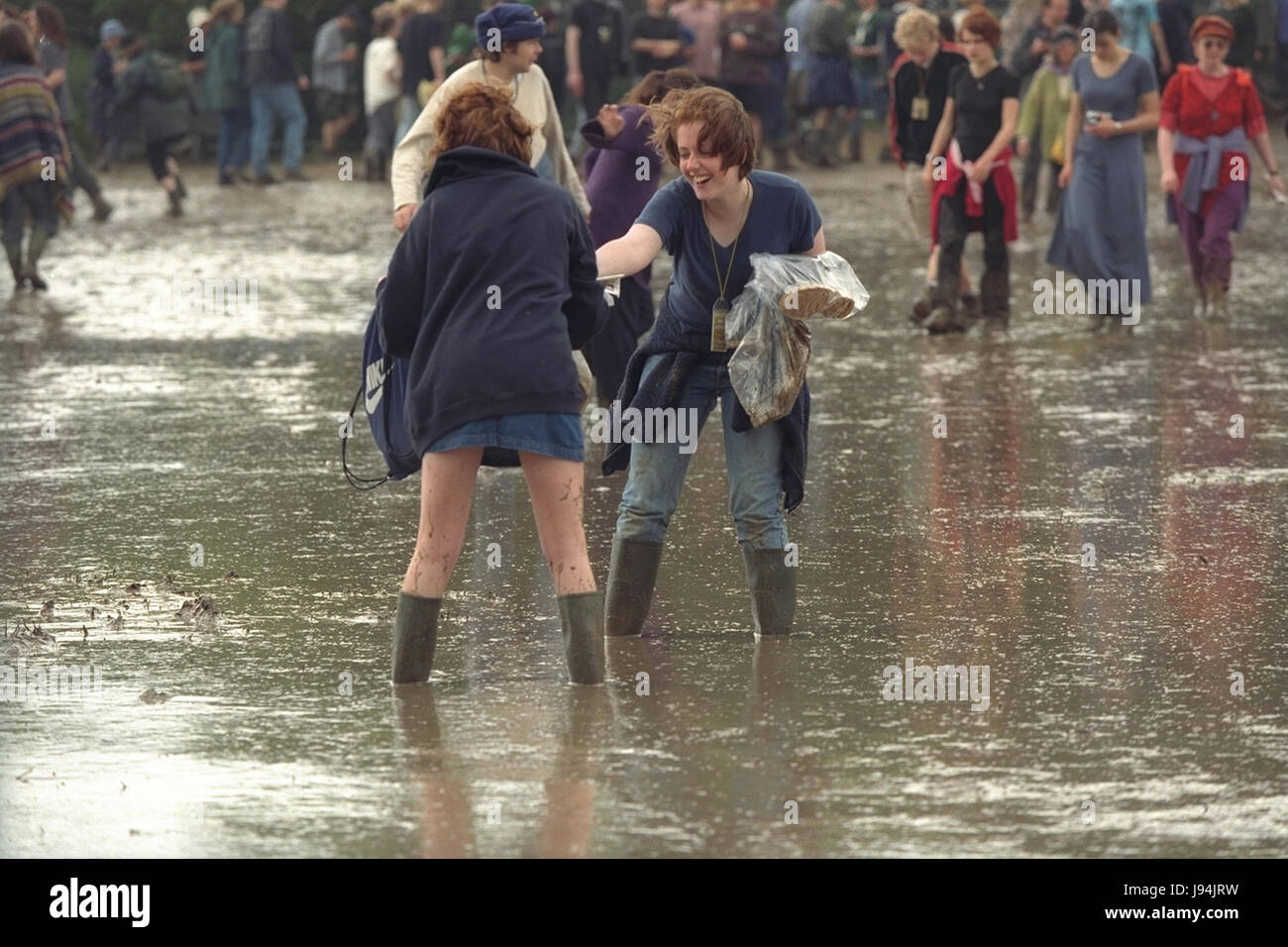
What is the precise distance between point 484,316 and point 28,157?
416 inches

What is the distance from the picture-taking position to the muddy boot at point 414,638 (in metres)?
6.21

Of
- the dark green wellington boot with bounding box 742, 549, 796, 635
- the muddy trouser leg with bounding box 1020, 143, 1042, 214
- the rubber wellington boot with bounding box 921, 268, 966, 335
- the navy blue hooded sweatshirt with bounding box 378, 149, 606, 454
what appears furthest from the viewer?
the muddy trouser leg with bounding box 1020, 143, 1042, 214

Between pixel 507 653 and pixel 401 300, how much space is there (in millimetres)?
1187

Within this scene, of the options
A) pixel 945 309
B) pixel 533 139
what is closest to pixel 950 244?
pixel 945 309

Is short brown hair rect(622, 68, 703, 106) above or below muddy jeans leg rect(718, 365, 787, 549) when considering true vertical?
above

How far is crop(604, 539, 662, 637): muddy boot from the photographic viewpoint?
6.84 meters

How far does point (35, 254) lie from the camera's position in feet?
51.9

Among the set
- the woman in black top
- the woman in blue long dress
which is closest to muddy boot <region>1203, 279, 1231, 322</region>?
the woman in blue long dress

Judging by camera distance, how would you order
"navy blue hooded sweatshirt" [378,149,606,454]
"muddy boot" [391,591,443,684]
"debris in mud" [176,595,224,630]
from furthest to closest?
1. "debris in mud" [176,595,224,630]
2. "muddy boot" [391,591,443,684]
3. "navy blue hooded sweatshirt" [378,149,606,454]

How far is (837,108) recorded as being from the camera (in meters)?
25.0

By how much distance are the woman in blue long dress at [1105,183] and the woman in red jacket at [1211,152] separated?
0.24 meters

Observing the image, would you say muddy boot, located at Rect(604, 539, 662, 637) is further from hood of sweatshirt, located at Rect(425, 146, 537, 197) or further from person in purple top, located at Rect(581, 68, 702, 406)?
person in purple top, located at Rect(581, 68, 702, 406)

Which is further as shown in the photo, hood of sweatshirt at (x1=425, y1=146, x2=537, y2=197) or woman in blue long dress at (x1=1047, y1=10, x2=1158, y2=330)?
woman in blue long dress at (x1=1047, y1=10, x2=1158, y2=330)

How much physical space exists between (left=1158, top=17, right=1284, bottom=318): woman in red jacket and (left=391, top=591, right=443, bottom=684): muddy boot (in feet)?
27.9
